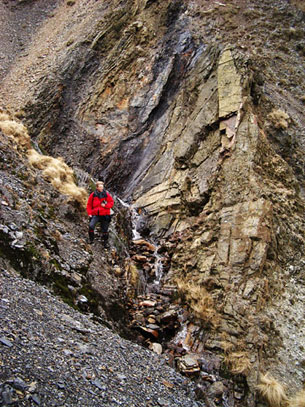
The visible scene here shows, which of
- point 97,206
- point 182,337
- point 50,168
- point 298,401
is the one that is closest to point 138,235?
point 97,206

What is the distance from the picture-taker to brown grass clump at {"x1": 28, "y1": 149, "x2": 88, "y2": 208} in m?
13.5

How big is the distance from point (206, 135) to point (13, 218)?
10.0 m

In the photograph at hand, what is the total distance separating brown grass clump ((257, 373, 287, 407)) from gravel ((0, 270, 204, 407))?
1.91 meters

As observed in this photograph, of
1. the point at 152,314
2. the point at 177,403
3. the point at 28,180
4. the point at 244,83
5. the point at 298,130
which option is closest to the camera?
the point at 177,403

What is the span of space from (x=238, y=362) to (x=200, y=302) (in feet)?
7.61

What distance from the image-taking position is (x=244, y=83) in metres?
A: 15.9

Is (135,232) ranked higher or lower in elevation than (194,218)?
lower

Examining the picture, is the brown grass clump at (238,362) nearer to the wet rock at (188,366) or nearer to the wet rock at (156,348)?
the wet rock at (188,366)

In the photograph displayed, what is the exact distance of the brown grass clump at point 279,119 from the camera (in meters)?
15.6

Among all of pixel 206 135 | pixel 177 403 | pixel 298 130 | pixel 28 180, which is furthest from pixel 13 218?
pixel 298 130

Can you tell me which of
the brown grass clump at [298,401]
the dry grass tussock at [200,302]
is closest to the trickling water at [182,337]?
the dry grass tussock at [200,302]

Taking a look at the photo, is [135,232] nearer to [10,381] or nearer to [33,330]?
[33,330]

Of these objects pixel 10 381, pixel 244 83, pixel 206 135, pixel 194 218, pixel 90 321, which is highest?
pixel 244 83

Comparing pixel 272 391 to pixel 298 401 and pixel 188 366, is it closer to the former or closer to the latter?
pixel 298 401
